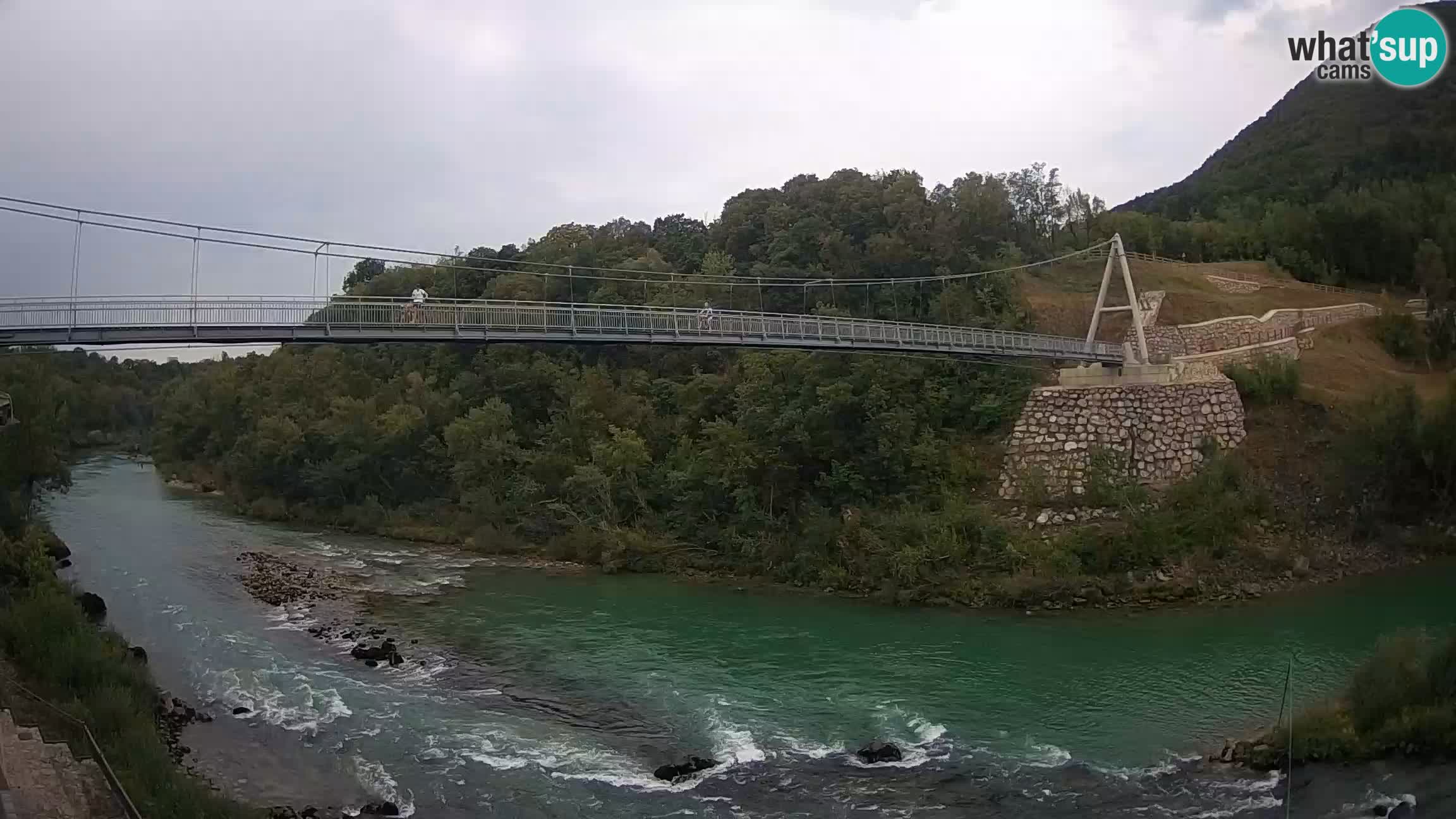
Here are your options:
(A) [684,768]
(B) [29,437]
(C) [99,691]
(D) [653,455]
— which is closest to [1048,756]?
(A) [684,768]

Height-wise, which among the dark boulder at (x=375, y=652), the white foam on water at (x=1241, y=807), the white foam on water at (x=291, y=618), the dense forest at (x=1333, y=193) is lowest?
the white foam on water at (x=291, y=618)

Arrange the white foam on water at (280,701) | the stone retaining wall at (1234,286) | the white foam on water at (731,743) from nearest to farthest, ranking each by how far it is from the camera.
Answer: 1. the white foam on water at (731,743)
2. the white foam on water at (280,701)
3. the stone retaining wall at (1234,286)

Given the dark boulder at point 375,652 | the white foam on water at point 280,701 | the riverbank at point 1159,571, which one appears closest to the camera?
the white foam on water at point 280,701

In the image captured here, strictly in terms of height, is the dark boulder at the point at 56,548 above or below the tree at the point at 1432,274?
below

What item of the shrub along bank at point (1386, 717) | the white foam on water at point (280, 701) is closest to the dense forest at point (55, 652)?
the white foam on water at point (280, 701)

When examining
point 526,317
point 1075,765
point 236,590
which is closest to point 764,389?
point 526,317

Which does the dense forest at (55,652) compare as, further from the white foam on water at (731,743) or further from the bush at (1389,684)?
the bush at (1389,684)

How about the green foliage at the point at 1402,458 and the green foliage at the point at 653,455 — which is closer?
the green foliage at the point at 1402,458

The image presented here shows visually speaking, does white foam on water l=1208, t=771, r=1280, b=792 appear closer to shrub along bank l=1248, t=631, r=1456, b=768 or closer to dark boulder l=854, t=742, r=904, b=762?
shrub along bank l=1248, t=631, r=1456, b=768
